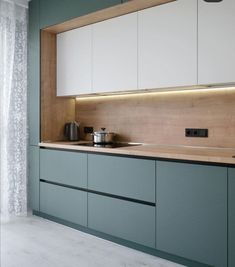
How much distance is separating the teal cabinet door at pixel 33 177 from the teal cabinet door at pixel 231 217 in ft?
7.24

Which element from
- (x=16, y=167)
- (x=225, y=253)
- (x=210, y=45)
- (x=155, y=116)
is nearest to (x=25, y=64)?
(x=16, y=167)

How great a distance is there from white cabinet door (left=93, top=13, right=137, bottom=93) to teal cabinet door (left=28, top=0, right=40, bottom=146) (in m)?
0.75

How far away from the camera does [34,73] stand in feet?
11.5

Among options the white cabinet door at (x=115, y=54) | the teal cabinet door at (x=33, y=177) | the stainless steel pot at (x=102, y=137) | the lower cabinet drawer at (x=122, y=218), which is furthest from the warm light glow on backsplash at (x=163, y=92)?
the lower cabinet drawer at (x=122, y=218)

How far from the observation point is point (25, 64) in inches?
141

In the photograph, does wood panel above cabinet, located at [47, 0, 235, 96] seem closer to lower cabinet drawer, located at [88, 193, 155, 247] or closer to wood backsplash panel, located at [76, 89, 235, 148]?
wood backsplash panel, located at [76, 89, 235, 148]

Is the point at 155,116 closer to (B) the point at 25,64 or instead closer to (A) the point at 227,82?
(A) the point at 227,82

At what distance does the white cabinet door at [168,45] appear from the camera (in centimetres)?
245

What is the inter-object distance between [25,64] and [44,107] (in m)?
0.58

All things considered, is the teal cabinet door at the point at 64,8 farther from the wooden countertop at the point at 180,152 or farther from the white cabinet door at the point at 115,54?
the wooden countertop at the point at 180,152

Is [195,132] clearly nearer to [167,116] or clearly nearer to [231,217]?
[167,116]

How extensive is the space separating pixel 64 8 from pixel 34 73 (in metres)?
0.80

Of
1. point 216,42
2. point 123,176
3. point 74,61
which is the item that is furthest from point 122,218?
point 74,61

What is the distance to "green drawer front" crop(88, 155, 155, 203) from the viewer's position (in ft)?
7.89
